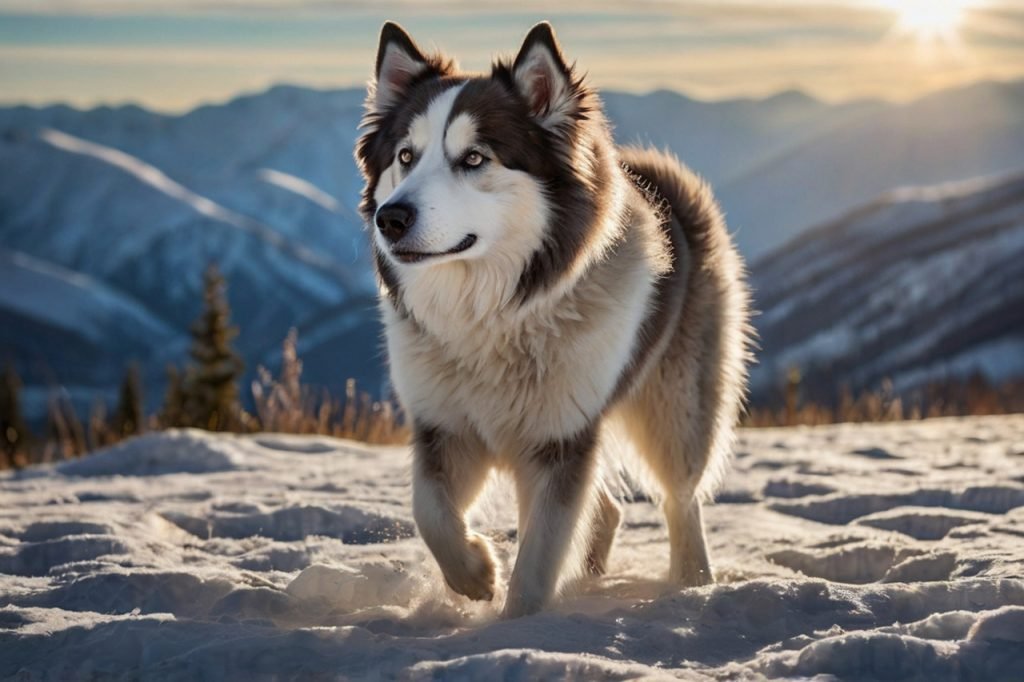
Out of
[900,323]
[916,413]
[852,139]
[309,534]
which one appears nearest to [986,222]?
[900,323]

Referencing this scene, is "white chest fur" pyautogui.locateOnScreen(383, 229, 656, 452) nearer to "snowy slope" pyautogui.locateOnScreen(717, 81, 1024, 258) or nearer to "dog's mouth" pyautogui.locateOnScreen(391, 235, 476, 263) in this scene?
"dog's mouth" pyautogui.locateOnScreen(391, 235, 476, 263)

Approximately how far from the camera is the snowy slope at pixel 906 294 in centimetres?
8650

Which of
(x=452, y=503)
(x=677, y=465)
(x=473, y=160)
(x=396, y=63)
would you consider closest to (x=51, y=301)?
(x=396, y=63)

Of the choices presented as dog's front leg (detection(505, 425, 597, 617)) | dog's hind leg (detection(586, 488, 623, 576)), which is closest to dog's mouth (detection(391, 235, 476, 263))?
dog's front leg (detection(505, 425, 597, 617))

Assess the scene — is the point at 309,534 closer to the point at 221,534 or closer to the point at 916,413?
the point at 221,534

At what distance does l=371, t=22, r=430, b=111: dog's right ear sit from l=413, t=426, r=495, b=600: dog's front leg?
1.38 meters

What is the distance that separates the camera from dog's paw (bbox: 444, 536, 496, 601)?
148 inches

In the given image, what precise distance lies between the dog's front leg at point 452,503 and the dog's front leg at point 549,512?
162 mm

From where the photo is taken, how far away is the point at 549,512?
3727 millimetres

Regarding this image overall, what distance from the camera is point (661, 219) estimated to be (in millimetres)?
4477

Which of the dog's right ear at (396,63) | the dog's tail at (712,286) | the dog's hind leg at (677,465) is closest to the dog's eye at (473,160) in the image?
the dog's right ear at (396,63)

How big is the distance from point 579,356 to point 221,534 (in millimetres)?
2102

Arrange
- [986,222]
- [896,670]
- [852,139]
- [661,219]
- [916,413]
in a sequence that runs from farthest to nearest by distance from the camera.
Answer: [852,139]
[986,222]
[916,413]
[661,219]
[896,670]

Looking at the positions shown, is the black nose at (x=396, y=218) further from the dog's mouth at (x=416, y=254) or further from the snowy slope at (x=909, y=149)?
the snowy slope at (x=909, y=149)
